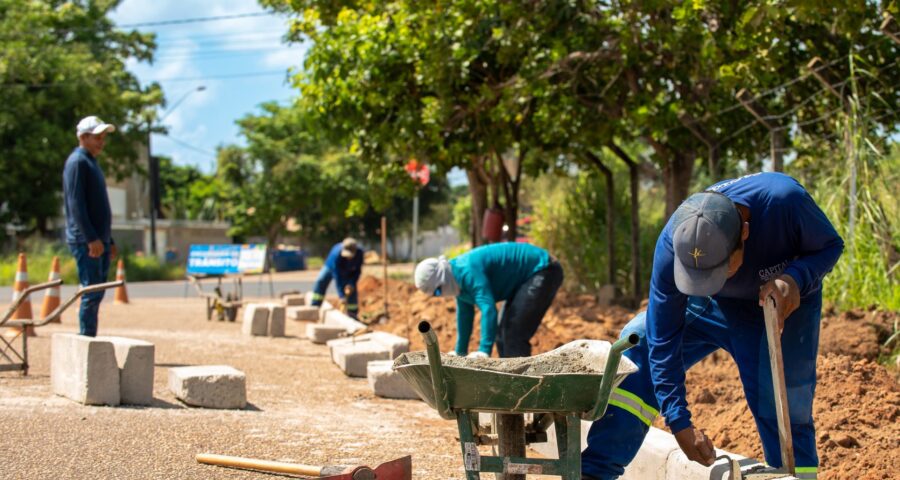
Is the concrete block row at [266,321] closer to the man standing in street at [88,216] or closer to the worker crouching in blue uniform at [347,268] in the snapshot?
the worker crouching in blue uniform at [347,268]

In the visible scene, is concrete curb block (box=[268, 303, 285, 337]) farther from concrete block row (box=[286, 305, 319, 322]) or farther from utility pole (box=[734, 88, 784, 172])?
utility pole (box=[734, 88, 784, 172])

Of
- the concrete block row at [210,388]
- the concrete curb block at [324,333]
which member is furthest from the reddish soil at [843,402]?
the concrete curb block at [324,333]

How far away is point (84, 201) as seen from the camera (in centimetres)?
772

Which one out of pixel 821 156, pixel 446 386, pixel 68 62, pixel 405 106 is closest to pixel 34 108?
pixel 68 62

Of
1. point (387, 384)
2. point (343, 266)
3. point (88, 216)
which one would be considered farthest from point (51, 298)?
point (387, 384)

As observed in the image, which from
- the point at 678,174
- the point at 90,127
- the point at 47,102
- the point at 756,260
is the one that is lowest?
the point at 756,260

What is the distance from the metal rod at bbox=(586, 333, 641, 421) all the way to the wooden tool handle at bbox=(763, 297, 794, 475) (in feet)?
1.66

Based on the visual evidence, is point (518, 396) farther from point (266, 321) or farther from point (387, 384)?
point (266, 321)

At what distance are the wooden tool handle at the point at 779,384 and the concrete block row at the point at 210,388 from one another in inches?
160

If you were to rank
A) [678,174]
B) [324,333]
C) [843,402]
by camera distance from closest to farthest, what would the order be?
[843,402] < [324,333] < [678,174]

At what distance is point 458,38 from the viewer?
39.1ft

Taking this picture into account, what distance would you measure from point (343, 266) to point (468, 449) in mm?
10075

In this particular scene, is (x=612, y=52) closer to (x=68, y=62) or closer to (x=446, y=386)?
(x=446, y=386)

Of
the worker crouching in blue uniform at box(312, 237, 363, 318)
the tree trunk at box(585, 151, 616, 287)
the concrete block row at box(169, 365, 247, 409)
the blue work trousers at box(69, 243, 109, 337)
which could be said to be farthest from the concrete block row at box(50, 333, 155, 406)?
the tree trunk at box(585, 151, 616, 287)
